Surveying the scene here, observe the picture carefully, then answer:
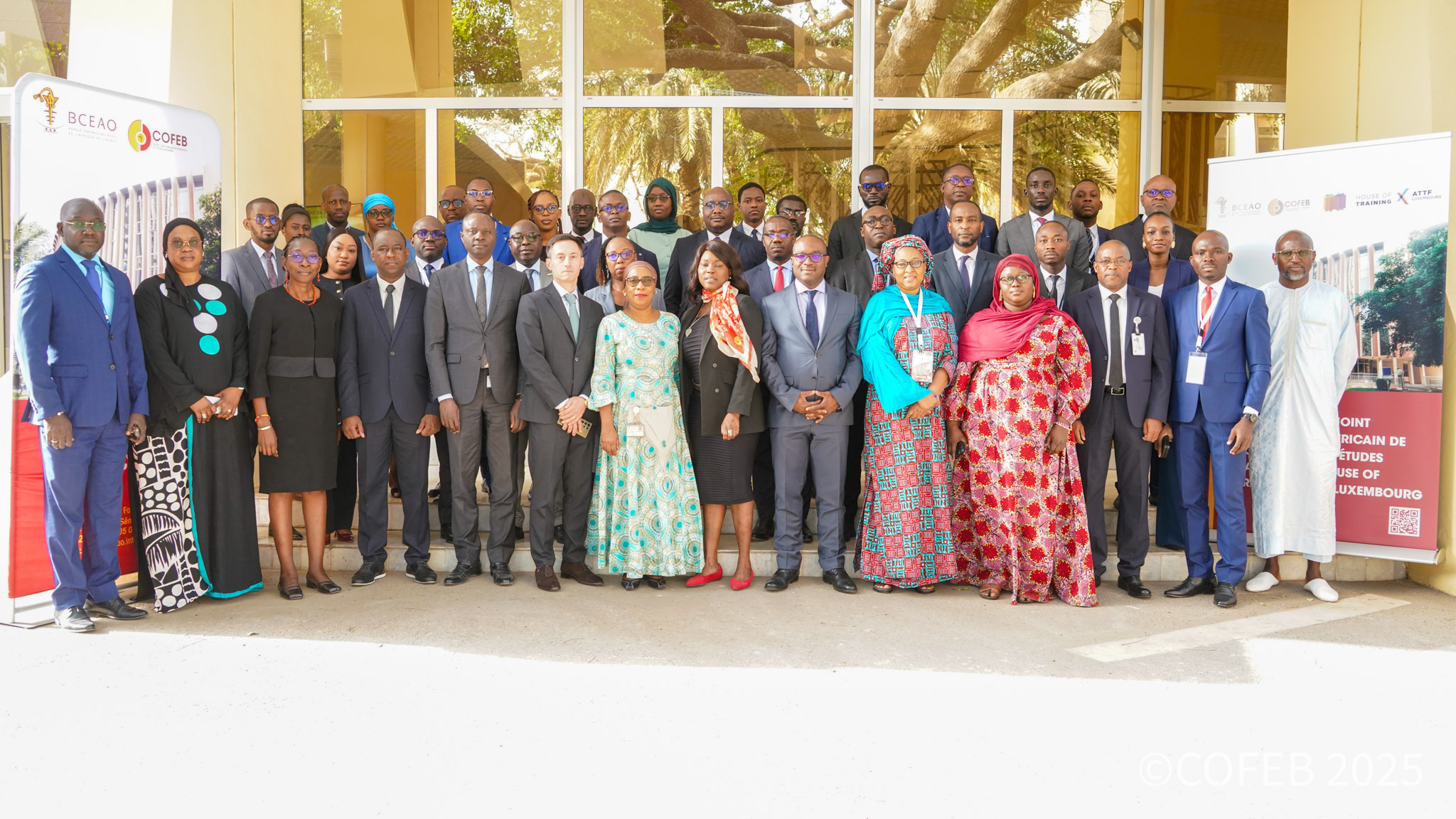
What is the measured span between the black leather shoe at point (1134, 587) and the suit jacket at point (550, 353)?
3.33 metres

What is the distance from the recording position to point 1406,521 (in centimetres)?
561

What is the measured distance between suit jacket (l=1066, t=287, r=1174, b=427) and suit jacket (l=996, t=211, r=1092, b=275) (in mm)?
798

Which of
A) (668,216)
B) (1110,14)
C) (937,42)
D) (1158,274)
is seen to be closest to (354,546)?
(668,216)

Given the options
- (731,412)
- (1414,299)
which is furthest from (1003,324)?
(1414,299)

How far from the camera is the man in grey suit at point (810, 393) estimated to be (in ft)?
17.4

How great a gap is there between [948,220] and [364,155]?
5.45 metres

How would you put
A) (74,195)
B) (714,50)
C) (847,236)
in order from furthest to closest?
(714,50)
(847,236)
(74,195)

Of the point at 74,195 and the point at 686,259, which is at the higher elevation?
the point at 74,195

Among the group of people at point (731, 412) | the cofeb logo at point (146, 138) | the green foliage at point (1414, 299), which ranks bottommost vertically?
the group of people at point (731, 412)

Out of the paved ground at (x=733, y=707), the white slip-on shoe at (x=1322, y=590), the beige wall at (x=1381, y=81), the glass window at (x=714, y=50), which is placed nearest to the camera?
the paved ground at (x=733, y=707)

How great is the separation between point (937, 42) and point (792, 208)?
10.4 ft

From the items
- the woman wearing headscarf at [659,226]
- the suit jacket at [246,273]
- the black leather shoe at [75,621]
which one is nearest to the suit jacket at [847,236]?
the woman wearing headscarf at [659,226]

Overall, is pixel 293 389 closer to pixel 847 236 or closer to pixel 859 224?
pixel 847 236

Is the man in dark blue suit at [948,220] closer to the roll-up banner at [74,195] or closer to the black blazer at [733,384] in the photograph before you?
the black blazer at [733,384]
